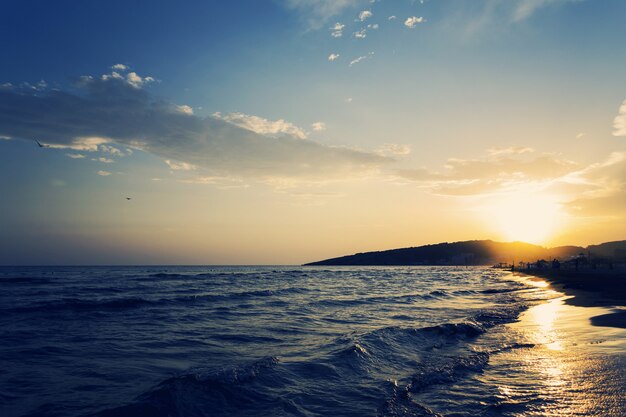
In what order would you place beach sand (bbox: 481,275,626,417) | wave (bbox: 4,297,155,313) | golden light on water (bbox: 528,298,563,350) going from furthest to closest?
wave (bbox: 4,297,155,313)
golden light on water (bbox: 528,298,563,350)
beach sand (bbox: 481,275,626,417)

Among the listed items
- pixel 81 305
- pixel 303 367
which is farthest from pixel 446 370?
pixel 81 305

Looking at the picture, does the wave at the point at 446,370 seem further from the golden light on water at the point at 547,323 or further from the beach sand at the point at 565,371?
the golden light on water at the point at 547,323

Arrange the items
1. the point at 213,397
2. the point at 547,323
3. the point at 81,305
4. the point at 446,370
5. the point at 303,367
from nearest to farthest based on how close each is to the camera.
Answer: the point at 213,397 → the point at 446,370 → the point at 303,367 → the point at 547,323 → the point at 81,305

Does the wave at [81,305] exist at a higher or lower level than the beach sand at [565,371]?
lower

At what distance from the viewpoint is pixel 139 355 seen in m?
13.7

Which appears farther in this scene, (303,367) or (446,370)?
(303,367)

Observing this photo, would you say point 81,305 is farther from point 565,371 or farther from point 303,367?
point 565,371

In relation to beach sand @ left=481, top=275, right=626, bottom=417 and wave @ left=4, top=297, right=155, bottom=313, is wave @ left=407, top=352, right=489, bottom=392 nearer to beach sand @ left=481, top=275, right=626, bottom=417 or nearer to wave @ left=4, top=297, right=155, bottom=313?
beach sand @ left=481, top=275, right=626, bottom=417

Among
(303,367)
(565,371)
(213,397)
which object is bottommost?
(303,367)

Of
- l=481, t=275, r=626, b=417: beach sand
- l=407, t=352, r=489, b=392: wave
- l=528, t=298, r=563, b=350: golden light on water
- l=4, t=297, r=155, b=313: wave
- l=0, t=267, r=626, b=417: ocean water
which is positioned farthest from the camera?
l=4, t=297, r=155, b=313: wave

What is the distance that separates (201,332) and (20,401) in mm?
9446

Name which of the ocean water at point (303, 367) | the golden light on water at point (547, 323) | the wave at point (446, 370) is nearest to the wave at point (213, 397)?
the ocean water at point (303, 367)

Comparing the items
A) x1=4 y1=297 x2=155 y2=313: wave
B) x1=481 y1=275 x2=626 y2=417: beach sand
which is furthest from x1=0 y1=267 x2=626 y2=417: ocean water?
x1=4 y1=297 x2=155 y2=313: wave

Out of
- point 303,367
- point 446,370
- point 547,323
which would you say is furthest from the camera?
point 547,323
